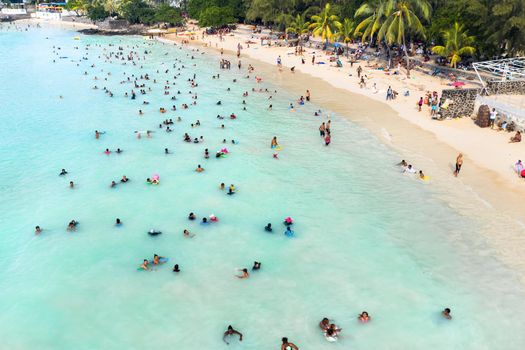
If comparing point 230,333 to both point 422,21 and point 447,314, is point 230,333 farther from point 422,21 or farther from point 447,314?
point 422,21

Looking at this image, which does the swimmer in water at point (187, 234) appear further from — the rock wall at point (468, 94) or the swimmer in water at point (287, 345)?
the rock wall at point (468, 94)

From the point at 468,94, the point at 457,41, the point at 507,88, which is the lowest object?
the point at 468,94

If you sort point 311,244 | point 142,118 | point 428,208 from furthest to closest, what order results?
point 142,118, point 428,208, point 311,244

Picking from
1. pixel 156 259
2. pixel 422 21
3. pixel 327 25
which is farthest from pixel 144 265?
pixel 327 25

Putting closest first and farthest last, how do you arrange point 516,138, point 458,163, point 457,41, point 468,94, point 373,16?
point 458,163
point 516,138
point 468,94
point 457,41
point 373,16

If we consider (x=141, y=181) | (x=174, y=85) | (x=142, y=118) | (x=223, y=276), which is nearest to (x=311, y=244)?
(x=223, y=276)

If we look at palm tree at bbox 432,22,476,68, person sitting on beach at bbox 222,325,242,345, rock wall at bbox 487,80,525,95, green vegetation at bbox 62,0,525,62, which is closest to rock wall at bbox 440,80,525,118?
rock wall at bbox 487,80,525,95

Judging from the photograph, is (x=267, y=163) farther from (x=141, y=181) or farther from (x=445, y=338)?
(x=445, y=338)

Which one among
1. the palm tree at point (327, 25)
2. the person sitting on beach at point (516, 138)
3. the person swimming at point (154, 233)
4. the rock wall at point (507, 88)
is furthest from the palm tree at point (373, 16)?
the person swimming at point (154, 233)
